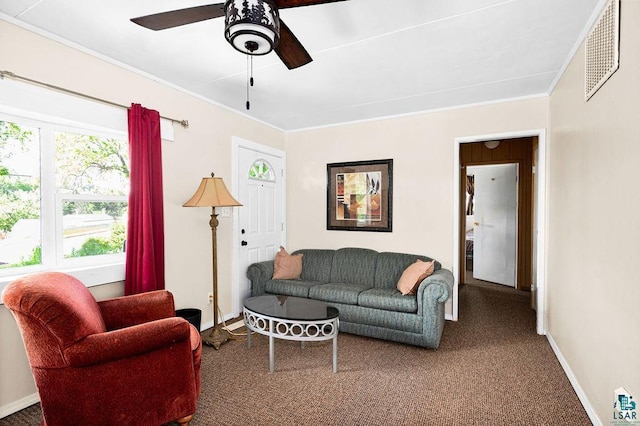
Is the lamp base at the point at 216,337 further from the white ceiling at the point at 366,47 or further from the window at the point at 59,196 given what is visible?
the white ceiling at the point at 366,47

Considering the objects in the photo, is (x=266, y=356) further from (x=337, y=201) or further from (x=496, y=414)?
(x=337, y=201)

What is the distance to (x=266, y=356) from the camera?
9.33 feet

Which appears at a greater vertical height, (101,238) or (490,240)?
(101,238)

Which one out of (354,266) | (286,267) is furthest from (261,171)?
(354,266)

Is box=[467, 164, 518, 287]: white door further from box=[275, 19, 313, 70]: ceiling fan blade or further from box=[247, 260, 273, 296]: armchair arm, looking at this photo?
box=[275, 19, 313, 70]: ceiling fan blade

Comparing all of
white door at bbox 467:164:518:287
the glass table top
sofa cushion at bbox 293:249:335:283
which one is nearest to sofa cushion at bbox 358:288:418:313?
the glass table top

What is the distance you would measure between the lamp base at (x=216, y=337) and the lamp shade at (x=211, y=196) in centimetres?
120

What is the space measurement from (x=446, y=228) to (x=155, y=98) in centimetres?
331

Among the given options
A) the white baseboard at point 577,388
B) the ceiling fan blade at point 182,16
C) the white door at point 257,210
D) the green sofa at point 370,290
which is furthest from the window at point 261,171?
the white baseboard at point 577,388

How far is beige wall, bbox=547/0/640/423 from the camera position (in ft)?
5.02

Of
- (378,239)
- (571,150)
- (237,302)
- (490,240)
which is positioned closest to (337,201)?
(378,239)

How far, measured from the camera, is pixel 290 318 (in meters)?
2.54

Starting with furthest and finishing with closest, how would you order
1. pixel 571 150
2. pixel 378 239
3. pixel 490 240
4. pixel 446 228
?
1. pixel 490 240
2. pixel 378 239
3. pixel 446 228
4. pixel 571 150

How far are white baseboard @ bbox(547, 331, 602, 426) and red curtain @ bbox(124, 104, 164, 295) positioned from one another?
3160 mm
